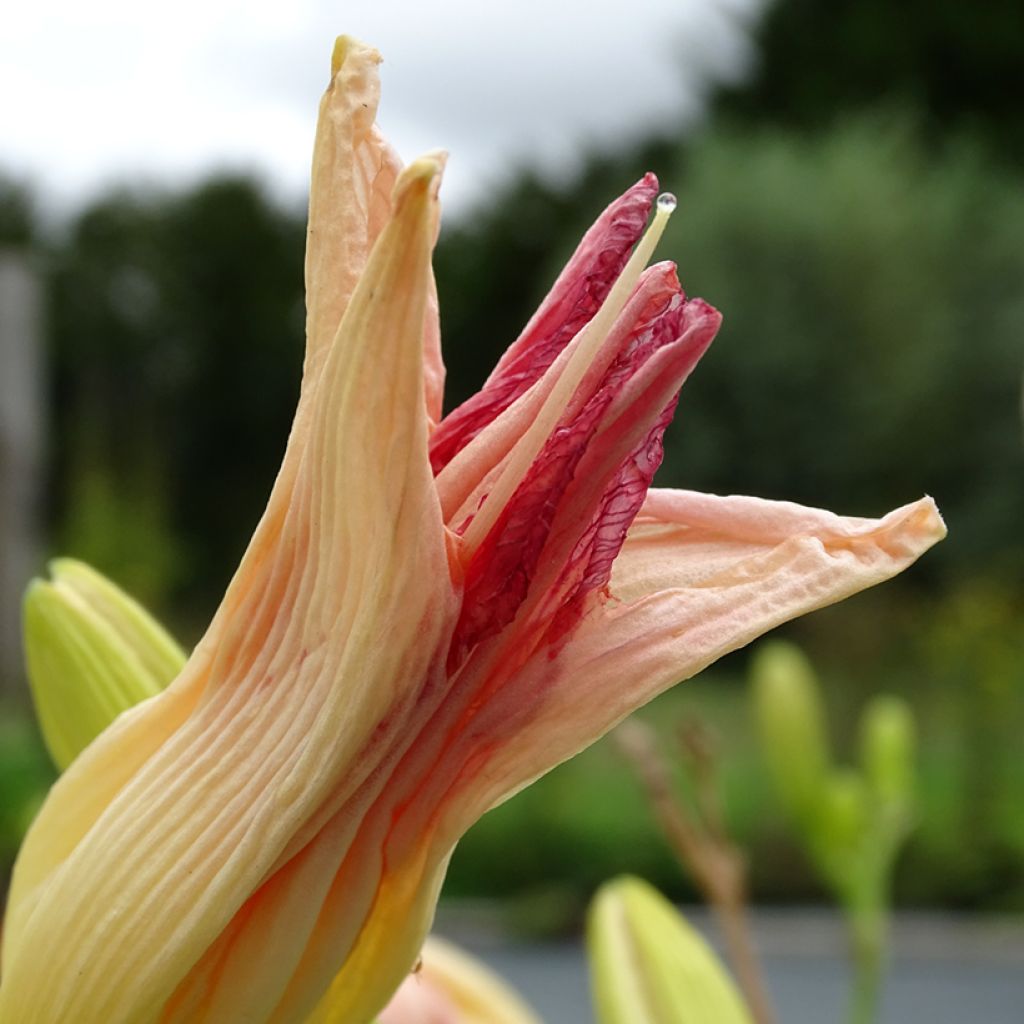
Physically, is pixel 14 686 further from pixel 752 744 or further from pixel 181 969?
pixel 181 969

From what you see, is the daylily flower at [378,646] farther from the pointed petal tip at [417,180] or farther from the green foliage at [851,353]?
the green foliage at [851,353]

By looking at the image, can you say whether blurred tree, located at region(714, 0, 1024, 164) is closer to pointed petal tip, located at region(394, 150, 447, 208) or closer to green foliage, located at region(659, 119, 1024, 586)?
green foliage, located at region(659, 119, 1024, 586)

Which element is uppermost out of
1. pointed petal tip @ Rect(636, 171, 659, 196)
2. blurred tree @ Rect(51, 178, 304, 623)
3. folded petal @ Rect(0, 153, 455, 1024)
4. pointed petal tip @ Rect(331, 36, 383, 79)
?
blurred tree @ Rect(51, 178, 304, 623)

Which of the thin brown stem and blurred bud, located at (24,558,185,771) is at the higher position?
blurred bud, located at (24,558,185,771)

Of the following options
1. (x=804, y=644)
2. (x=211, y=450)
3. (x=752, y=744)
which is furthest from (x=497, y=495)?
(x=211, y=450)

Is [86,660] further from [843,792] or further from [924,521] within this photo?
[843,792]

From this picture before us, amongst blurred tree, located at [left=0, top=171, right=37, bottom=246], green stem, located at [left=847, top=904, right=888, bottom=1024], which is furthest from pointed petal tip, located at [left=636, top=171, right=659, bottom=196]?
blurred tree, located at [left=0, top=171, right=37, bottom=246]

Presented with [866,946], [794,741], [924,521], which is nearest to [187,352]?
[794,741]
